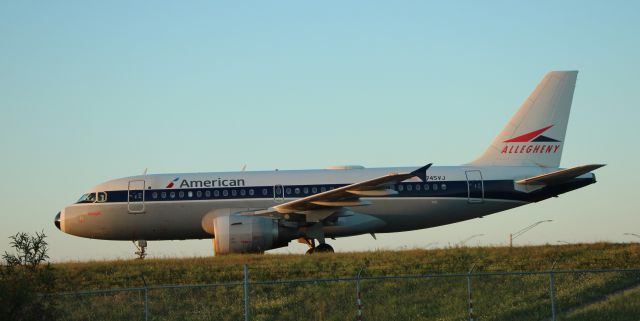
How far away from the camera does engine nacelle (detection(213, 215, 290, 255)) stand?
32781mm

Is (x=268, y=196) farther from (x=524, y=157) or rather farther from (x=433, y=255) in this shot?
(x=524, y=157)

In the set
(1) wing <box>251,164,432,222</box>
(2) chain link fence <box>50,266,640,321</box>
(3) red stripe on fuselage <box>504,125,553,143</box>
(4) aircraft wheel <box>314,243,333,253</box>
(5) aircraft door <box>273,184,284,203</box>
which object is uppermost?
(3) red stripe on fuselage <box>504,125,553,143</box>

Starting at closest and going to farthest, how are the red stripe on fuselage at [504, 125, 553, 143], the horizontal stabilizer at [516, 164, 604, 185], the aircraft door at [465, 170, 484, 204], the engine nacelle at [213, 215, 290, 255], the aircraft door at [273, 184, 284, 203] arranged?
the engine nacelle at [213, 215, 290, 255]
the horizontal stabilizer at [516, 164, 604, 185]
the aircraft door at [273, 184, 284, 203]
the aircraft door at [465, 170, 484, 204]
the red stripe on fuselage at [504, 125, 553, 143]

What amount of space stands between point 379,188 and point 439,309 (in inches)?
405

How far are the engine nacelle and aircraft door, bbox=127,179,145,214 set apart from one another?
3303 mm

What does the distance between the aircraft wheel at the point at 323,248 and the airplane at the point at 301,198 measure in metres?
0.04

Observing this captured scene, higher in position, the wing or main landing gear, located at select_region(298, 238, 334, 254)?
the wing

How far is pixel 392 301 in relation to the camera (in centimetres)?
2336

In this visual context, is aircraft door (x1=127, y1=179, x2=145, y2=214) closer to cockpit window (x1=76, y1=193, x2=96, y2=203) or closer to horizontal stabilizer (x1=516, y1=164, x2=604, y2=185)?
cockpit window (x1=76, y1=193, x2=96, y2=203)

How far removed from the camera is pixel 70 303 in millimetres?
23625

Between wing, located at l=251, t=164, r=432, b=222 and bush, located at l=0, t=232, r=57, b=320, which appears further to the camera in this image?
wing, located at l=251, t=164, r=432, b=222

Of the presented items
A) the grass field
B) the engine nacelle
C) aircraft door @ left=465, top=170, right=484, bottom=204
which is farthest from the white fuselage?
the grass field

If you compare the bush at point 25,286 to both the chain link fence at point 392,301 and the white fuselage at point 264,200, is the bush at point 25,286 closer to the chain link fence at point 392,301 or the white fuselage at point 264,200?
the chain link fence at point 392,301

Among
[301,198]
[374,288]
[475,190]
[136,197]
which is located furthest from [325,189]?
[374,288]
